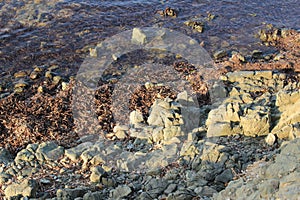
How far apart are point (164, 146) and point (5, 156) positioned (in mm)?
5644

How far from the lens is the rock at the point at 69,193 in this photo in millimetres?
→ 10889

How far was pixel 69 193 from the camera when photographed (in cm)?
1097

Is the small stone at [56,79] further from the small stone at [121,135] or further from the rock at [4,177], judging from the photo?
the rock at [4,177]

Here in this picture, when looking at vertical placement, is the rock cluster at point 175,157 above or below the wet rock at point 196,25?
below

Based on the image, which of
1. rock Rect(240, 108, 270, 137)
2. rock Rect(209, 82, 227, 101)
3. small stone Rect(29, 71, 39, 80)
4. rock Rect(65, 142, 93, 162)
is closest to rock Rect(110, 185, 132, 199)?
rock Rect(65, 142, 93, 162)

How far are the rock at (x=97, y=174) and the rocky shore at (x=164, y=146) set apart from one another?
0.12 ft

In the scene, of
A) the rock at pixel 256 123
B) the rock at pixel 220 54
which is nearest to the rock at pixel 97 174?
the rock at pixel 256 123

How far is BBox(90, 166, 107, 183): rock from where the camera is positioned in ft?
38.7

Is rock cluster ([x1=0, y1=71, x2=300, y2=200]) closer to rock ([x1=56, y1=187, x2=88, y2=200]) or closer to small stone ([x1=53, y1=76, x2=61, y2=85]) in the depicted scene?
rock ([x1=56, y1=187, x2=88, y2=200])

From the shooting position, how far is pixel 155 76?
19594 millimetres

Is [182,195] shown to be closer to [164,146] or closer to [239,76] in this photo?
[164,146]

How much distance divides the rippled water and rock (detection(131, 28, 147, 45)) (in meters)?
1.37

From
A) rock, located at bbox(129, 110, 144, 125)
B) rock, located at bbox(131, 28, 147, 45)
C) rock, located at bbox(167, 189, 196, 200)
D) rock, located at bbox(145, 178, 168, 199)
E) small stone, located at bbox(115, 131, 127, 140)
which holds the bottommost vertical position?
small stone, located at bbox(115, 131, 127, 140)

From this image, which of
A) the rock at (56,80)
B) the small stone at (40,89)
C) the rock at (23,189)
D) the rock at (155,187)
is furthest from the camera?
the rock at (56,80)
